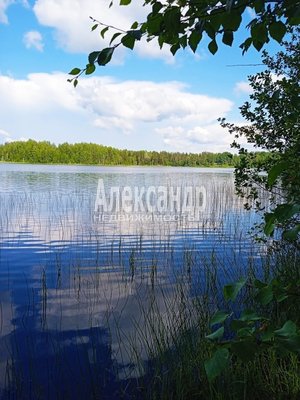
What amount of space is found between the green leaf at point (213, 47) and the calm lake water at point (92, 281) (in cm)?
347

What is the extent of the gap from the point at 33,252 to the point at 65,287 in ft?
9.93

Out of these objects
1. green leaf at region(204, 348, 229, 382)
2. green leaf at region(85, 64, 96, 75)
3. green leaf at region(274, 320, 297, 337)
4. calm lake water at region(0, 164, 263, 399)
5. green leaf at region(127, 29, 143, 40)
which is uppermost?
green leaf at region(127, 29, 143, 40)

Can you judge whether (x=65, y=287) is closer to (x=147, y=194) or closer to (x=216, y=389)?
(x=216, y=389)

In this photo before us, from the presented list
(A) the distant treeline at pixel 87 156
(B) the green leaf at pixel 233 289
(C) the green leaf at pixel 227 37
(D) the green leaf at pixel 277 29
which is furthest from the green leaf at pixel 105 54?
(A) the distant treeline at pixel 87 156

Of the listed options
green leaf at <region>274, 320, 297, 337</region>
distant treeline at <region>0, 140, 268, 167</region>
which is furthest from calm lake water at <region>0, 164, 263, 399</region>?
distant treeline at <region>0, 140, 268, 167</region>

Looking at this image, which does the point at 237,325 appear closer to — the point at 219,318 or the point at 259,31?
the point at 219,318

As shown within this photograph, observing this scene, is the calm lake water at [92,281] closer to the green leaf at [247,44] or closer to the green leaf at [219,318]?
the green leaf at [219,318]

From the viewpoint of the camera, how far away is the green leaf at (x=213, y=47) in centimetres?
145

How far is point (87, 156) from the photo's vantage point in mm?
140500

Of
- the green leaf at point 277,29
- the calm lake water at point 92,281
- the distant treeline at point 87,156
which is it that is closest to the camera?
the green leaf at point 277,29

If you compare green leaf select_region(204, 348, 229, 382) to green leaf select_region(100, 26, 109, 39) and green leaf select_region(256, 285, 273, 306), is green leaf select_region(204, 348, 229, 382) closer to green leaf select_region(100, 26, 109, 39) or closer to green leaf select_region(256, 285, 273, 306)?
green leaf select_region(256, 285, 273, 306)

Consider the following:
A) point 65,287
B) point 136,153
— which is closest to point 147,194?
point 65,287

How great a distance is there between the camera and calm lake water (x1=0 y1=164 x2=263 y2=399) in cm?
412

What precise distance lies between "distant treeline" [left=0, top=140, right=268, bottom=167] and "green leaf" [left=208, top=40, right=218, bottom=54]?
13147cm
